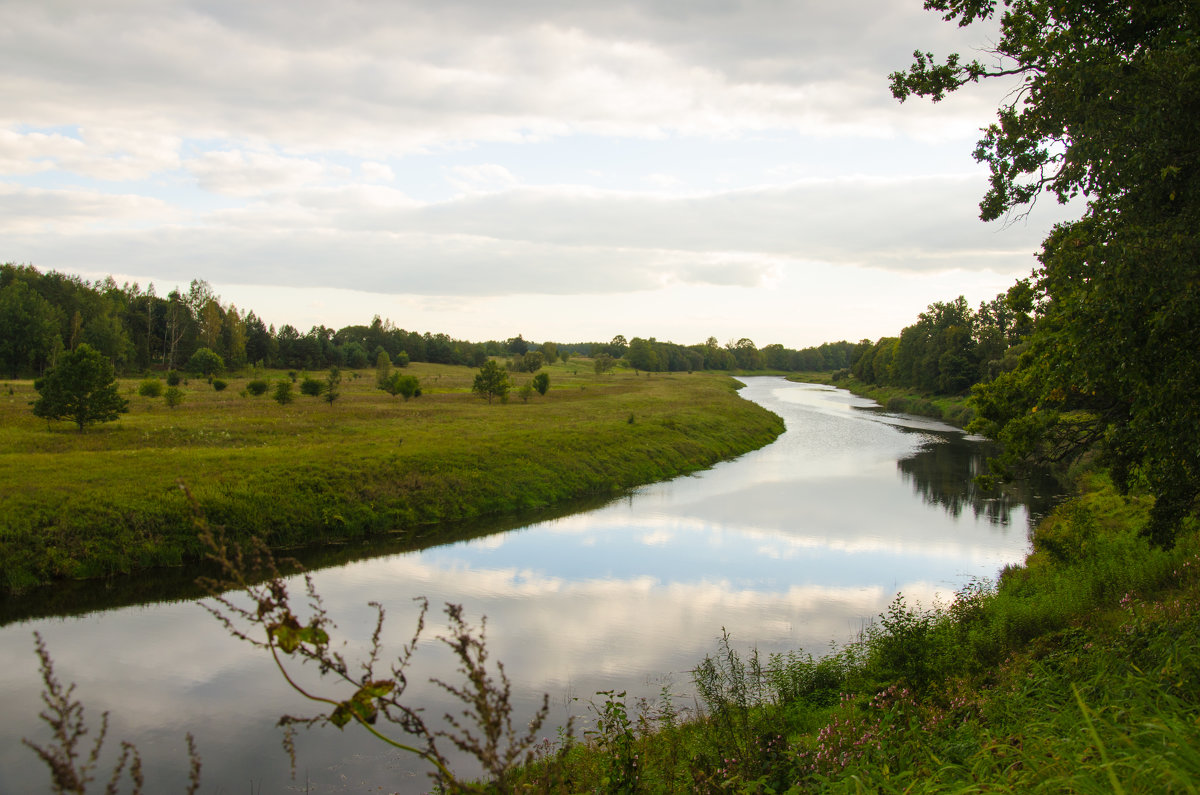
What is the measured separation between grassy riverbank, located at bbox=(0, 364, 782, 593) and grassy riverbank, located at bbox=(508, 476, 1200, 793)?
13.7 m

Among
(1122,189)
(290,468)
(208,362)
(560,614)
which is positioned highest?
(1122,189)

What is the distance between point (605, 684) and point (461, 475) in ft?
52.5

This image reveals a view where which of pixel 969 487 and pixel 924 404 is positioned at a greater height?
pixel 924 404

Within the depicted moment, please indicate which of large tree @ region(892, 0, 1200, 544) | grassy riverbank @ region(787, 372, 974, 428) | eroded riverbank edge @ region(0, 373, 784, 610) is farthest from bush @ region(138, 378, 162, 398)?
grassy riverbank @ region(787, 372, 974, 428)

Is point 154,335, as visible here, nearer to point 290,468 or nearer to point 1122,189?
point 290,468

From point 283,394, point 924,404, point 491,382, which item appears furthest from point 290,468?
point 924,404

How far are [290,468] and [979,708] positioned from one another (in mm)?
21557

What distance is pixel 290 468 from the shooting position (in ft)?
78.4

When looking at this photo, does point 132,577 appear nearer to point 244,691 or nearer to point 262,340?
point 244,691

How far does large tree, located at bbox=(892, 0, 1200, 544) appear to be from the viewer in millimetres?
7246

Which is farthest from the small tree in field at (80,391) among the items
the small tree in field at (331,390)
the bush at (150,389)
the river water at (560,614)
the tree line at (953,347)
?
the tree line at (953,347)

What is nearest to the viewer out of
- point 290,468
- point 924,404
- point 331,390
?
point 290,468

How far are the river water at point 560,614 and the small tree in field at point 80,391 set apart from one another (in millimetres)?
16869

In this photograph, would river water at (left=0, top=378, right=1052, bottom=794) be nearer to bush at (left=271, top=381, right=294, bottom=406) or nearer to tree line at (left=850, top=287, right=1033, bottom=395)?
bush at (left=271, top=381, right=294, bottom=406)
